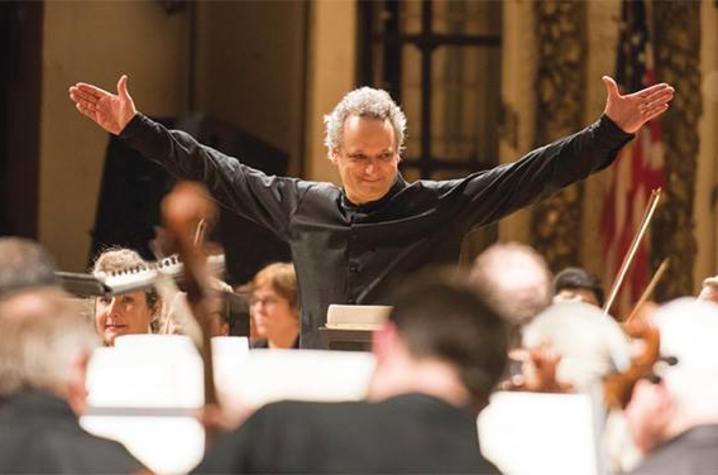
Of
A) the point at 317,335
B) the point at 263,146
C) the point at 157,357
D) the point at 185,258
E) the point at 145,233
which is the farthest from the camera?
the point at 263,146

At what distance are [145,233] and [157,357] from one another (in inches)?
193

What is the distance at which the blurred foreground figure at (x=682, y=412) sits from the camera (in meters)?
3.27

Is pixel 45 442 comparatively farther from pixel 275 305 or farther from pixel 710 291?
pixel 275 305

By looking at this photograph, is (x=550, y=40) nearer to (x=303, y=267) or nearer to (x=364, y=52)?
(x=364, y=52)

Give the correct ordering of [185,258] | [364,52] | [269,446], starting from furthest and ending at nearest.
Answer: [364,52], [185,258], [269,446]

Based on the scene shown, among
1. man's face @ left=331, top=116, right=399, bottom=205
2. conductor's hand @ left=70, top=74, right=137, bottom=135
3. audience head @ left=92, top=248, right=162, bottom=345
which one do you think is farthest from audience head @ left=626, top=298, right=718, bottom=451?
audience head @ left=92, top=248, right=162, bottom=345

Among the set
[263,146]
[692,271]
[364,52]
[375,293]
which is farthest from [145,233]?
[375,293]

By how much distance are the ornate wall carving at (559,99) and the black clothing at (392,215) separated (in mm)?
5602

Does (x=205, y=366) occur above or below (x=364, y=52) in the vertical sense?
below

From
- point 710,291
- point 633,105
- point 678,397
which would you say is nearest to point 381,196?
point 633,105

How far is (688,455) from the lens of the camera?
327 cm

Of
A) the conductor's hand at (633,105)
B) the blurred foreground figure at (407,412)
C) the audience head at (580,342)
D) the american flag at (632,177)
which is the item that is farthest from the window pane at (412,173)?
the blurred foreground figure at (407,412)

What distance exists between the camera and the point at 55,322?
3266 millimetres

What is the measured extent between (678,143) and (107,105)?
619 centimetres
